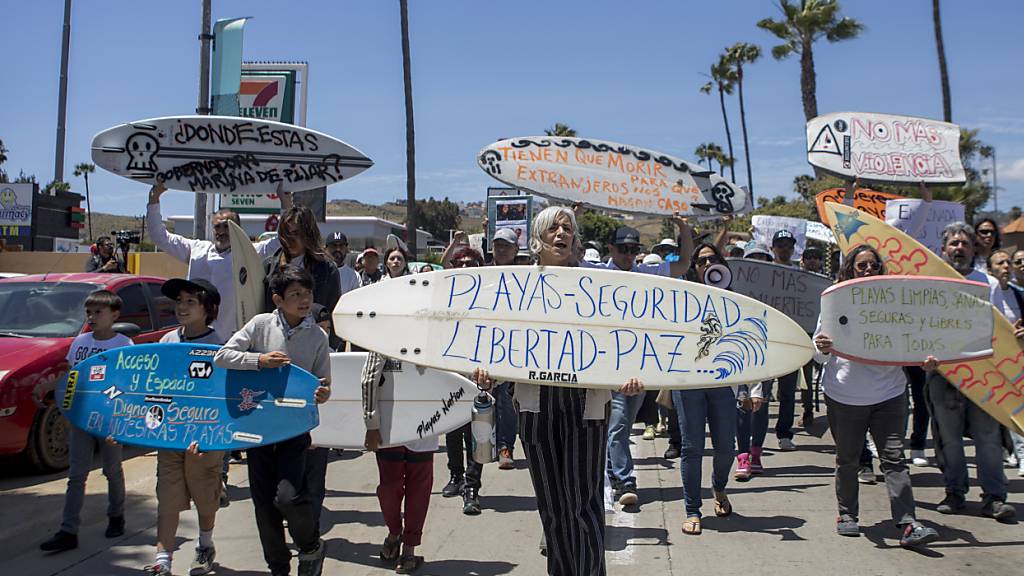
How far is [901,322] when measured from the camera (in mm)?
5016

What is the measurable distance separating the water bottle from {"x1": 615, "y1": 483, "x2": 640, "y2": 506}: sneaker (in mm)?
2014

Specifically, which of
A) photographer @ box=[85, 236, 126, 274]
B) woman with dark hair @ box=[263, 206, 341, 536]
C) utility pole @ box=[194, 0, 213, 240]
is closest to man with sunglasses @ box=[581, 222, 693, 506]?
woman with dark hair @ box=[263, 206, 341, 536]

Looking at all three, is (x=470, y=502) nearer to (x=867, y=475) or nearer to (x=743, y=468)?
(x=743, y=468)

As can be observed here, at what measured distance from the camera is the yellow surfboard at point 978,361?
5.71 metres

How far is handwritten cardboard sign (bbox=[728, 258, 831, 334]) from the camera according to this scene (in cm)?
637

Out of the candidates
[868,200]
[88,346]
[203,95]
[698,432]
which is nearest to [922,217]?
[868,200]

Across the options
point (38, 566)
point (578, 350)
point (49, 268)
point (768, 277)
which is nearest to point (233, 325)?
point (38, 566)

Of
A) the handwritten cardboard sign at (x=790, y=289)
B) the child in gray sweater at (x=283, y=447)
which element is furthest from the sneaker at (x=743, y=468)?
the child in gray sweater at (x=283, y=447)

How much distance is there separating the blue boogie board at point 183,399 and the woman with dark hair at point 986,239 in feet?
17.8

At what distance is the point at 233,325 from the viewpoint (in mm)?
5902

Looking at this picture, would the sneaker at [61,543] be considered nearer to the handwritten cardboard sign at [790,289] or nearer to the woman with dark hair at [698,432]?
the woman with dark hair at [698,432]

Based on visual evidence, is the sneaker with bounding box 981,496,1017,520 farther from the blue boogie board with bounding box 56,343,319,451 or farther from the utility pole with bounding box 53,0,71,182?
the utility pole with bounding box 53,0,71,182

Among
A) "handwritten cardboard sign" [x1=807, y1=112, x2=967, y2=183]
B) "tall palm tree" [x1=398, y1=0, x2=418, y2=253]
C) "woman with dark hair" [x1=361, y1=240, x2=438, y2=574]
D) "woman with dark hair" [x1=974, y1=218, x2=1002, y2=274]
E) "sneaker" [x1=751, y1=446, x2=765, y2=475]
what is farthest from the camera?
"tall palm tree" [x1=398, y1=0, x2=418, y2=253]

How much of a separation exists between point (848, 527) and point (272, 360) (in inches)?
147
